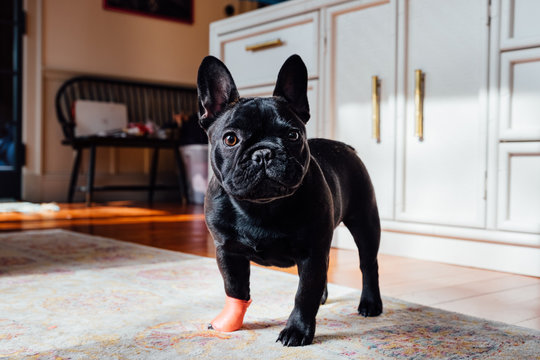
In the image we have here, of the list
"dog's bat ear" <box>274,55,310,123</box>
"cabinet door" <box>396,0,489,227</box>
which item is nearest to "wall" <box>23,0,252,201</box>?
"cabinet door" <box>396,0,489,227</box>

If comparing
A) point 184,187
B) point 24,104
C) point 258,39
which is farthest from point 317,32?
point 24,104

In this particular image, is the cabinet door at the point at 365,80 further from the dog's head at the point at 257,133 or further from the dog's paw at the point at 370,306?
the dog's head at the point at 257,133

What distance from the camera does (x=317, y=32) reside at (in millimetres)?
2299

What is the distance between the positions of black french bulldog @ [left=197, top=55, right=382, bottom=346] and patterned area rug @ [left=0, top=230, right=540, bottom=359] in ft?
0.30

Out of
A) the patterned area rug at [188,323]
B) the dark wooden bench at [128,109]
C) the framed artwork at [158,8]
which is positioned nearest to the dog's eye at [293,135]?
the patterned area rug at [188,323]

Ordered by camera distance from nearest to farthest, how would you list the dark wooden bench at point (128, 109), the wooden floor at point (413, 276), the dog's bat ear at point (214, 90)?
the dog's bat ear at point (214, 90) → the wooden floor at point (413, 276) → the dark wooden bench at point (128, 109)

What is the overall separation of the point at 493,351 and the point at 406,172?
1155 millimetres

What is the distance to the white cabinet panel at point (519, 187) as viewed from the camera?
5.51 feet

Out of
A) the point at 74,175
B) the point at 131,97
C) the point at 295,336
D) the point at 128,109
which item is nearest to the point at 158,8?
the point at 131,97

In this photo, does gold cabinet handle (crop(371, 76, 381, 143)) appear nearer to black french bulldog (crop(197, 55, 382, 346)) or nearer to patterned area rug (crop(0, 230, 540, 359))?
patterned area rug (crop(0, 230, 540, 359))

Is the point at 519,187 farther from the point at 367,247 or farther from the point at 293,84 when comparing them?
the point at 293,84

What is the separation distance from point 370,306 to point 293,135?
1.56 feet

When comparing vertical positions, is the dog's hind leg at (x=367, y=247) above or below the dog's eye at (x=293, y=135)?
below

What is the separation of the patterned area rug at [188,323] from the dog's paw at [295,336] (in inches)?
0.5
